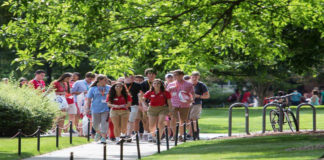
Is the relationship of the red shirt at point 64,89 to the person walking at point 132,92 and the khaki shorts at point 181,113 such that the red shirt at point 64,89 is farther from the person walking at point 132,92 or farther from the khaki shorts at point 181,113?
the khaki shorts at point 181,113

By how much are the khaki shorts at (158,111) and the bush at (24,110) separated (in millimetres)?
3333

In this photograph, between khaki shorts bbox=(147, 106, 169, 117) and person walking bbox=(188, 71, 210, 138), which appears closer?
khaki shorts bbox=(147, 106, 169, 117)

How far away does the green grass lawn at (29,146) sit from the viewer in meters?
13.6

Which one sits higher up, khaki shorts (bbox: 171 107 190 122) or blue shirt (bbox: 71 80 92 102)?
blue shirt (bbox: 71 80 92 102)

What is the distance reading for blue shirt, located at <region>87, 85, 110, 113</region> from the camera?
54.6 feet

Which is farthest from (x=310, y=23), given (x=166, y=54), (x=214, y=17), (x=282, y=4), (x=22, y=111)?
(x=22, y=111)

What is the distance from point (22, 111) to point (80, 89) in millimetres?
2009

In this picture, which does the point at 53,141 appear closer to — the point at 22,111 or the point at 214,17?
the point at 22,111

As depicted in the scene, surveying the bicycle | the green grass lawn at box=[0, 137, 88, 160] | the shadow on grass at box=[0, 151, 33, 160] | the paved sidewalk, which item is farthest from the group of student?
the shadow on grass at box=[0, 151, 33, 160]

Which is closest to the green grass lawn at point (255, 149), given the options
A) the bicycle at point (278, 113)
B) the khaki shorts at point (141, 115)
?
the khaki shorts at point (141, 115)

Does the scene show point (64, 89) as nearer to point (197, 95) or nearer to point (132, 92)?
point (132, 92)

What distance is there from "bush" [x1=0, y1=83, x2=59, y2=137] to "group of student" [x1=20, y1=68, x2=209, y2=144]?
0.33 meters

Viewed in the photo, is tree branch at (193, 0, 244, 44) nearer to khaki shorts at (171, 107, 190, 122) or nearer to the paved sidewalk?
khaki shorts at (171, 107, 190, 122)

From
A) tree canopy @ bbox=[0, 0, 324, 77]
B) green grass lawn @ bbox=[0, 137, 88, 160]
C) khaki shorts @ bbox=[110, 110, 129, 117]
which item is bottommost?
green grass lawn @ bbox=[0, 137, 88, 160]
